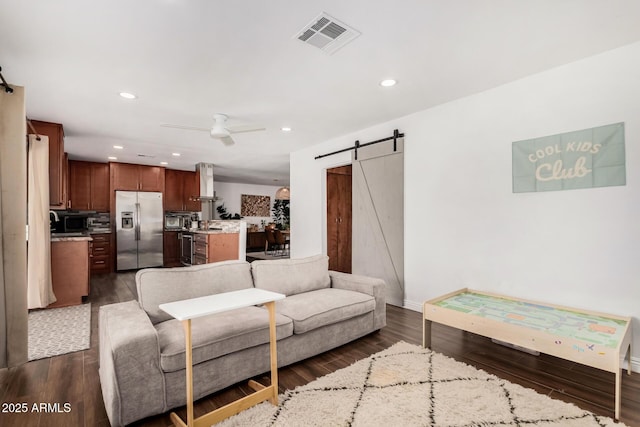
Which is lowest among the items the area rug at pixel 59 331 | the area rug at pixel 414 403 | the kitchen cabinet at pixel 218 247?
the area rug at pixel 59 331

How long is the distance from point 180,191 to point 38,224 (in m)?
4.78

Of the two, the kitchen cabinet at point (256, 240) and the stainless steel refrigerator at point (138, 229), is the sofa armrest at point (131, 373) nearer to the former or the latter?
the stainless steel refrigerator at point (138, 229)

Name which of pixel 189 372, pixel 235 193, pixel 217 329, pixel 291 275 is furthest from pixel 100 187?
pixel 189 372

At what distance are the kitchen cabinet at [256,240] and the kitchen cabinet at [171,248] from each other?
98.1 inches

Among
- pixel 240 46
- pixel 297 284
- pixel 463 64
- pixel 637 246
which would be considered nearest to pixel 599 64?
pixel 463 64

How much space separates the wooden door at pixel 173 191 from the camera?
808cm

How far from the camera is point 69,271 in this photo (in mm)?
Answer: 4367

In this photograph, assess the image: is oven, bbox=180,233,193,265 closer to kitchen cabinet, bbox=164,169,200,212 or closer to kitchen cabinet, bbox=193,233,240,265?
kitchen cabinet, bbox=193,233,240,265

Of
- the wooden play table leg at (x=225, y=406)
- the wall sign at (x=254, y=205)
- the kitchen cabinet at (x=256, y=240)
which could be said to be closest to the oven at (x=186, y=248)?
the kitchen cabinet at (x=256, y=240)

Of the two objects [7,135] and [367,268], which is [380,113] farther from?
[7,135]

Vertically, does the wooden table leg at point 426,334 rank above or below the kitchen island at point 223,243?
below

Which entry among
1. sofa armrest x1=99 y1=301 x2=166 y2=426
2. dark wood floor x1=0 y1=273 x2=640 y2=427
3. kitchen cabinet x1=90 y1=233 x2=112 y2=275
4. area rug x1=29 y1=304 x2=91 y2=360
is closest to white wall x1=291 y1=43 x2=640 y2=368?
dark wood floor x1=0 y1=273 x2=640 y2=427

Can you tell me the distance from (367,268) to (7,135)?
4.14m

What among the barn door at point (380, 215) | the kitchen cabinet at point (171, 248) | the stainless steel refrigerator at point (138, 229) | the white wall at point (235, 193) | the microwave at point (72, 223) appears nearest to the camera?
the barn door at point (380, 215)
